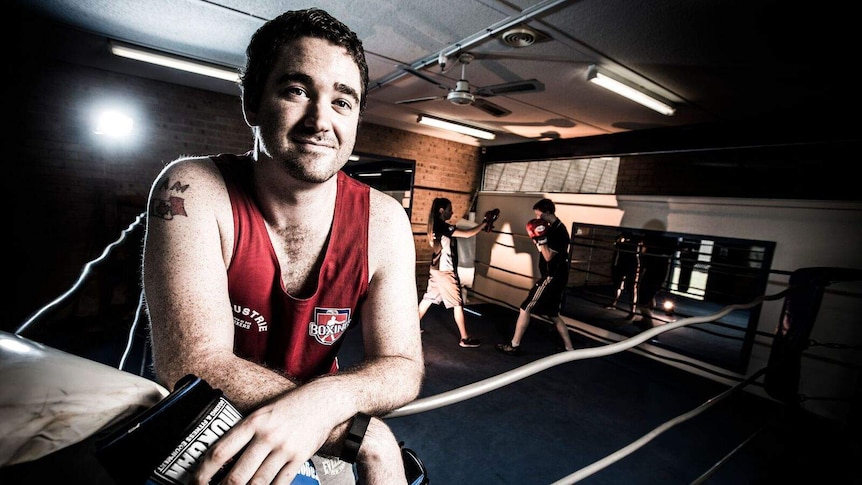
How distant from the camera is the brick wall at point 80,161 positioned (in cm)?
394

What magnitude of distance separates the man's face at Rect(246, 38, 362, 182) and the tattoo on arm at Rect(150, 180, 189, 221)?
0.83 feet

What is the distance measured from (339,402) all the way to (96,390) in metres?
0.34

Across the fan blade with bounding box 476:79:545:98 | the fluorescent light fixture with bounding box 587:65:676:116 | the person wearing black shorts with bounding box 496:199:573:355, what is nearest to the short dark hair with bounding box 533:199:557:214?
the person wearing black shorts with bounding box 496:199:573:355

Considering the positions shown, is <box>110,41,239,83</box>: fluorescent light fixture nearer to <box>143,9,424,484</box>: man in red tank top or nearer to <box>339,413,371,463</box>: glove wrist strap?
<box>143,9,424,484</box>: man in red tank top

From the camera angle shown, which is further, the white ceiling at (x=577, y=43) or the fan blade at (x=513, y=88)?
the fan blade at (x=513, y=88)

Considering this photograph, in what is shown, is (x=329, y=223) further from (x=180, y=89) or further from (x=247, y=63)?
(x=180, y=89)

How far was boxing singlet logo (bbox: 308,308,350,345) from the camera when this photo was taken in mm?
1081

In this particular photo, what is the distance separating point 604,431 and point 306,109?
3364 millimetres

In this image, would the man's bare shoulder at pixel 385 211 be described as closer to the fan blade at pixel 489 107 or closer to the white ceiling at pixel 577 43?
the white ceiling at pixel 577 43

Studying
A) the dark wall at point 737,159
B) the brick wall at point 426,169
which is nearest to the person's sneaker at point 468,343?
the brick wall at point 426,169

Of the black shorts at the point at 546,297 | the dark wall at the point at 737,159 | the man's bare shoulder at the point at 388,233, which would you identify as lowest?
the black shorts at the point at 546,297

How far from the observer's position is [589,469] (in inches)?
43.9

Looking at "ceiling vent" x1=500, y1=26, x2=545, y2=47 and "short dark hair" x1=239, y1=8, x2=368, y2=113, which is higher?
"ceiling vent" x1=500, y1=26, x2=545, y2=47

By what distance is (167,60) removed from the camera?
349 cm
